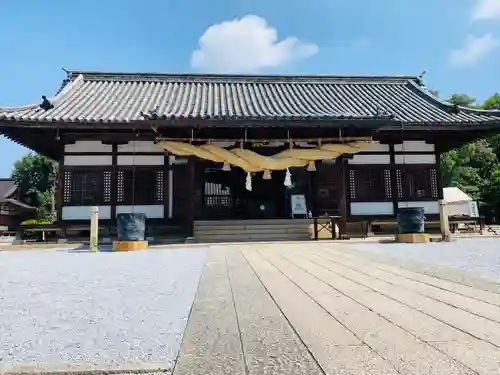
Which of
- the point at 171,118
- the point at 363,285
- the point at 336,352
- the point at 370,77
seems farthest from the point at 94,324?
the point at 370,77

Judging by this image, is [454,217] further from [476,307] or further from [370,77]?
[476,307]

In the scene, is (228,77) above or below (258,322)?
above

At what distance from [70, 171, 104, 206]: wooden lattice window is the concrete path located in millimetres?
8039

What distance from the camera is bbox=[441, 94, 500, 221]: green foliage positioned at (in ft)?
72.7

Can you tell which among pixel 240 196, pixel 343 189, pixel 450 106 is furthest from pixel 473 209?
pixel 240 196

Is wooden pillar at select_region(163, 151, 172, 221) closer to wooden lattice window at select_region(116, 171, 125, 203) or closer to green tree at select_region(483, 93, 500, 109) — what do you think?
wooden lattice window at select_region(116, 171, 125, 203)

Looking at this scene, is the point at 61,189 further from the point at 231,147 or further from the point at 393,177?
the point at 393,177

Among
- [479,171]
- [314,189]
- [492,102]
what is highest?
[492,102]

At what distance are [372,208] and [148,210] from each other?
718cm

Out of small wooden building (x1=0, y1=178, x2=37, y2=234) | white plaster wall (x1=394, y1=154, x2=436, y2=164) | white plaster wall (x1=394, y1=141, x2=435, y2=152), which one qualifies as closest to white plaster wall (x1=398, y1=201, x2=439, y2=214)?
white plaster wall (x1=394, y1=154, x2=436, y2=164)

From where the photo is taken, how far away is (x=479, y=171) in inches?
1122

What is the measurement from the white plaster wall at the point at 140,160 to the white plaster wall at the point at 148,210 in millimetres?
1369

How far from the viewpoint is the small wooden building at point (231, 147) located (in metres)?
9.92

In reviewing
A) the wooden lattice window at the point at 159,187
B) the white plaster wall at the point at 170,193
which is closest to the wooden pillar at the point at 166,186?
the white plaster wall at the point at 170,193
